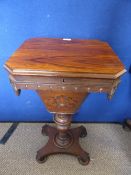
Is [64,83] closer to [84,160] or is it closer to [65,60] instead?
[65,60]

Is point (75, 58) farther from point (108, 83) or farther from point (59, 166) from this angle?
point (59, 166)

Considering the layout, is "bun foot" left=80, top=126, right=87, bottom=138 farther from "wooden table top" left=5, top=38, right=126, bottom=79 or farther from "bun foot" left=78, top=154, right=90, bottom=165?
"wooden table top" left=5, top=38, right=126, bottom=79

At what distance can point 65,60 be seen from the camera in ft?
2.96

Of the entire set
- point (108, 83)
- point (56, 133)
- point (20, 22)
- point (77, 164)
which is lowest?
point (77, 164)

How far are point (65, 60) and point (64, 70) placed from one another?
12 centimetres

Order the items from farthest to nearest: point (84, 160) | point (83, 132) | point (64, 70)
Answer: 1. point (83, 132)
2. point (84, 160)
3. point (64, 70)

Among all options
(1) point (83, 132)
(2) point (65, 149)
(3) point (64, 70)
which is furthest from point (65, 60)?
(1) point (83, 132)

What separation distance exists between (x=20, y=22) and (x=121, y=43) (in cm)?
77

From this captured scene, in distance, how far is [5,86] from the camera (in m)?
1.53

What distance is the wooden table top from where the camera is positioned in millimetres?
808

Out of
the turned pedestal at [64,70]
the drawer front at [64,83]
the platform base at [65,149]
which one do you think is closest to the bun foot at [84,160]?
the platform base at [65,149]

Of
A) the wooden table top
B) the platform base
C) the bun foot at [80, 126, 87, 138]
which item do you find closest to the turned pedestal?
the wooden table top

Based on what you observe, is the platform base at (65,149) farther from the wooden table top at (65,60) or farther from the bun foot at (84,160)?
the wooden table top at (65,60)

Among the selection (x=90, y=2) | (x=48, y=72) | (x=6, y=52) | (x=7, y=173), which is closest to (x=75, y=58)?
(x=48, y=72)
